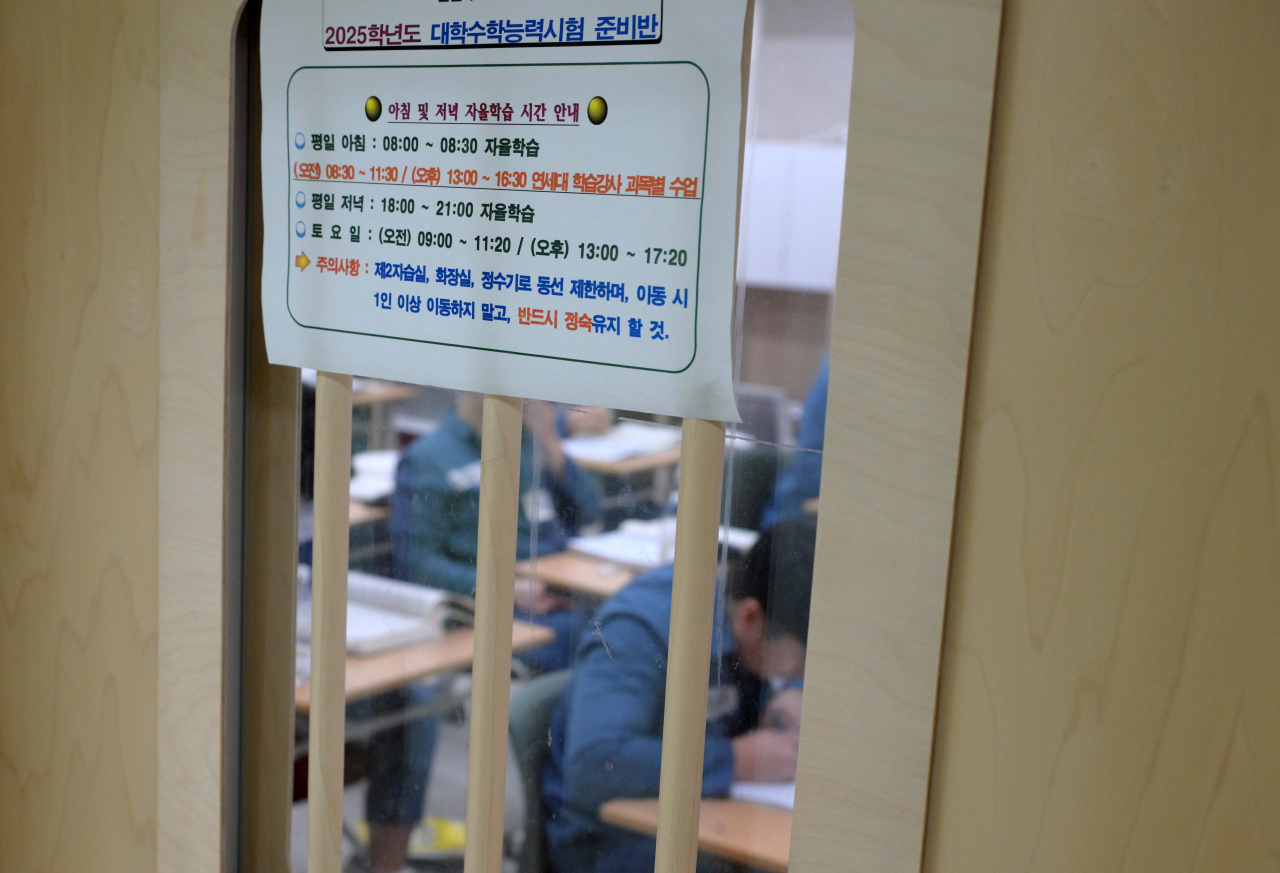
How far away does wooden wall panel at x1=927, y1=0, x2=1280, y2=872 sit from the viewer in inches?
25.8

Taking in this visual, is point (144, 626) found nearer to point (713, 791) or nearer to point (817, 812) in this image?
point (713, 791)

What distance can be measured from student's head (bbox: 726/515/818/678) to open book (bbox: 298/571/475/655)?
31 centimetres

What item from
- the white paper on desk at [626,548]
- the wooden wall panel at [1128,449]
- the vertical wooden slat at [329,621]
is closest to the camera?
the wooden wall panel at [1128,449]

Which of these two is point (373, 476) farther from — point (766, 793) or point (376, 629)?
point (766, 793)

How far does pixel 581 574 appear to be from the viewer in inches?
37.7

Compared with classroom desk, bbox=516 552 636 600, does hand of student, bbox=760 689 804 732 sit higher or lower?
lower

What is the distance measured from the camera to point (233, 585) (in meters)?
1.11

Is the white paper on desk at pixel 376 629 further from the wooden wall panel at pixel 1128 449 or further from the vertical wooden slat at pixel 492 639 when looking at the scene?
the wooden wall panel at pixel 1128 449

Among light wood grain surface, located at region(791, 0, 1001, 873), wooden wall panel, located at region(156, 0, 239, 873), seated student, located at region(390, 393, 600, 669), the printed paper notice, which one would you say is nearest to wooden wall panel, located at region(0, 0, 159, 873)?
wooden wall panel, located at region(156, 0, 239, 873)

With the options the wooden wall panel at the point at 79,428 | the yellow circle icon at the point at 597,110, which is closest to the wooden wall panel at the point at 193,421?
the wooden wall panel at the point at 79,428

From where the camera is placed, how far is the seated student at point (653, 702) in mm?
859

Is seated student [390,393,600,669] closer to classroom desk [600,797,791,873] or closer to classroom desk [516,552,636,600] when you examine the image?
classroom desk [516,552,636,600]

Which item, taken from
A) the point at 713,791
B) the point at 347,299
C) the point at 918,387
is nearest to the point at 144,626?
the point at 347,299

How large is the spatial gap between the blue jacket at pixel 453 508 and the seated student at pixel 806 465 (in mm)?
203
